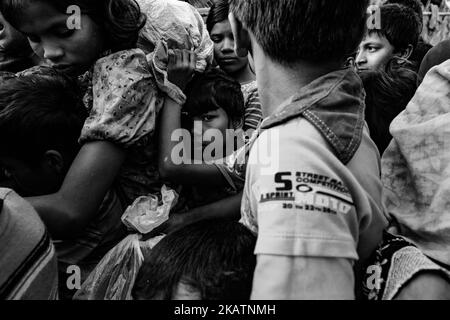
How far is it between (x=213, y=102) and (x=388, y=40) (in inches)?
76.7

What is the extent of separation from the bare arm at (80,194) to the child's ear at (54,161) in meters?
0.14

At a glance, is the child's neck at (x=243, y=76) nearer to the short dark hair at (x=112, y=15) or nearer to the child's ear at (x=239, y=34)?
the short dark hair at (x=112, y=15)

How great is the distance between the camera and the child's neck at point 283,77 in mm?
1226

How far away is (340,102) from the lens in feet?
3.79

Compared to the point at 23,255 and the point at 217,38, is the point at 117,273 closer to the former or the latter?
the point at 23,255

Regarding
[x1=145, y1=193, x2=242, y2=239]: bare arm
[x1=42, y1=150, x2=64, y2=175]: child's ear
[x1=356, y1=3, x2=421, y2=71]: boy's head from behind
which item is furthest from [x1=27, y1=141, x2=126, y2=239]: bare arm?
[x1=356, y1=3, x2=421, y2=71]: boy's head from behind

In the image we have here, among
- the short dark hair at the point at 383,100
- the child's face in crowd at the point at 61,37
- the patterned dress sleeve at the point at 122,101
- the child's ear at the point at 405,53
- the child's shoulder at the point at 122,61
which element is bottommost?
the child's ear at the point at 405,53

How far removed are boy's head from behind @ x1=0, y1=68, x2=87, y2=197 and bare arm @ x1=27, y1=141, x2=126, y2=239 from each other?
0.16 meters

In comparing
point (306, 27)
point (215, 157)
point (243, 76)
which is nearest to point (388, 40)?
point (243, 76)

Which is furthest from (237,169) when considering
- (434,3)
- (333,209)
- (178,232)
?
(434,3)

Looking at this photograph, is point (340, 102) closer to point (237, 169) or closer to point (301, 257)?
point (301, 257)

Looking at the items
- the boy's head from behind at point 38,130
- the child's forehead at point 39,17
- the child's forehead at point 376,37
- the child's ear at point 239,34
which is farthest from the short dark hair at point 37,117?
the child's forehead at point 376,37

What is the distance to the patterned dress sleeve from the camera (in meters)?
1.63
